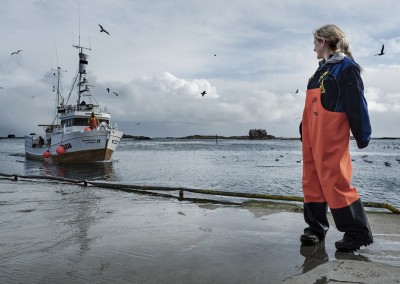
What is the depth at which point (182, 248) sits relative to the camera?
10.7 ft

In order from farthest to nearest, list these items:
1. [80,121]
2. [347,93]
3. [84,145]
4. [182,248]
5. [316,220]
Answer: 1. [80,121]
2. [84,145]
3. [316,220]
4. [182,248]
5. [347,93]

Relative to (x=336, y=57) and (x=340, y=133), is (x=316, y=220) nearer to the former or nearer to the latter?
(x=340, y=133)

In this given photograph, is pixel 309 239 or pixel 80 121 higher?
pixel 80 121

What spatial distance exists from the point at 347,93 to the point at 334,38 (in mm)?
597

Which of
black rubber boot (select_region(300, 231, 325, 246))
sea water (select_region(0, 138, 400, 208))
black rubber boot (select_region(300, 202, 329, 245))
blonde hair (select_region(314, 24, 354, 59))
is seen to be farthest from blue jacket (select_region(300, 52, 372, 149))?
sea water (select_region(0, 138, 400, 208))

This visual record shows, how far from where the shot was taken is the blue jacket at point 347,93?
309 cm

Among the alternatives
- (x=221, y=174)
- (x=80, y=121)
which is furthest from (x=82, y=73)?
(x=221, y=174)

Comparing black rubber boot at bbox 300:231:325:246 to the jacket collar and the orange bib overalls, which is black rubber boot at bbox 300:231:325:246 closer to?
the orange bib overalls

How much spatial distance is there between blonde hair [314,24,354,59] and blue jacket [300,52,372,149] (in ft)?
0.44

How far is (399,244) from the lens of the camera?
339 cm

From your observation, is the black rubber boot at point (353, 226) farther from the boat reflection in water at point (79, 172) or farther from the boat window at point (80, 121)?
the boat window at point (80, 121)

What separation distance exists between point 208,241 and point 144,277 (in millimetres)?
1056

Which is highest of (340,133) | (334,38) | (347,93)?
(334,38)

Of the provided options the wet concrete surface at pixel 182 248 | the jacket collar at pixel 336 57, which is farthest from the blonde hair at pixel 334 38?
the wet concrete surface at pixel 182 248
